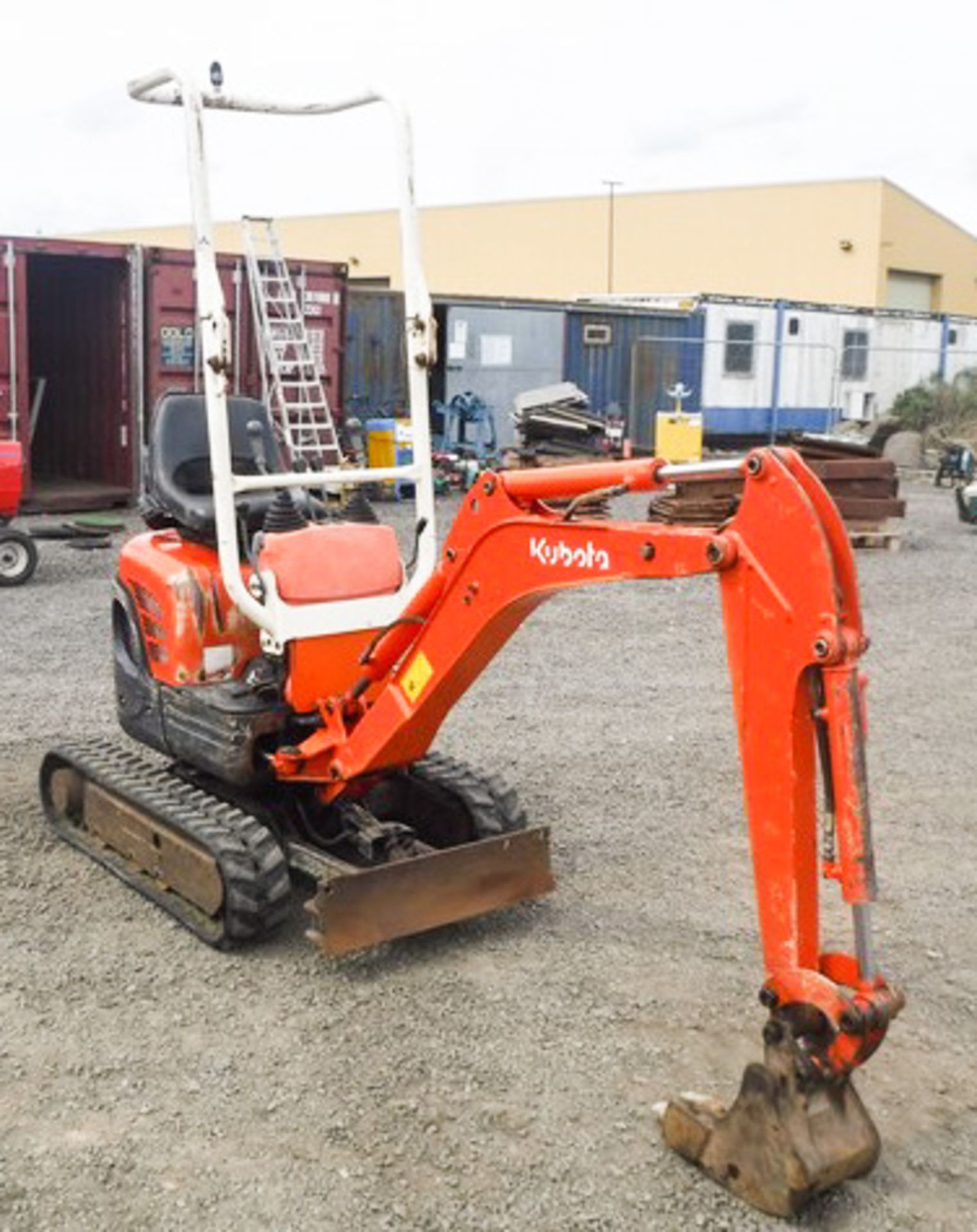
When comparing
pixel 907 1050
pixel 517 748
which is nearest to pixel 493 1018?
pixel 907 1050

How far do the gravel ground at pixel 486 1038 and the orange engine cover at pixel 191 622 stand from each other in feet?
3.00

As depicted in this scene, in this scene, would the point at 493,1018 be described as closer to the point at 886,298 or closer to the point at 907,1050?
the point at 907,1050

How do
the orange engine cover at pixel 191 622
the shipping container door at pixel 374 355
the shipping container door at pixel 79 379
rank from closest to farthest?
the orange engine cover at pixel 191 622 → the shipping container door at pixel 79 379 → the shipping container door at pixel 374 355

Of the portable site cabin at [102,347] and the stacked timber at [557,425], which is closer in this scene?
the portable site cabin at [102,347]

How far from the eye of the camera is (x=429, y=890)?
5.01m

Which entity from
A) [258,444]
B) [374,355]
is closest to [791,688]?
[258,444]

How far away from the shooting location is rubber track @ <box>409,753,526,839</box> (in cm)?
557

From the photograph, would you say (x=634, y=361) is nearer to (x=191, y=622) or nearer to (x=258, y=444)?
(x=258, y=444)

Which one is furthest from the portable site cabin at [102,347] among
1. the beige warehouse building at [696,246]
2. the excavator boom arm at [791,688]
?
the beige warehouse building at [696,246]

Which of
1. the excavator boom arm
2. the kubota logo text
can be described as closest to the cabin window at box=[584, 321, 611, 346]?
the kubota logo text

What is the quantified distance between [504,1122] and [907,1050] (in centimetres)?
134

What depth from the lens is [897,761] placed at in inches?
304

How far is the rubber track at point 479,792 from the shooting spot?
5566mm

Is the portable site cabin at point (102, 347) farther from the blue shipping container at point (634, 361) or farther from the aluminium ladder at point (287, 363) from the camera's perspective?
the blue shipping container at point (634, 361)
